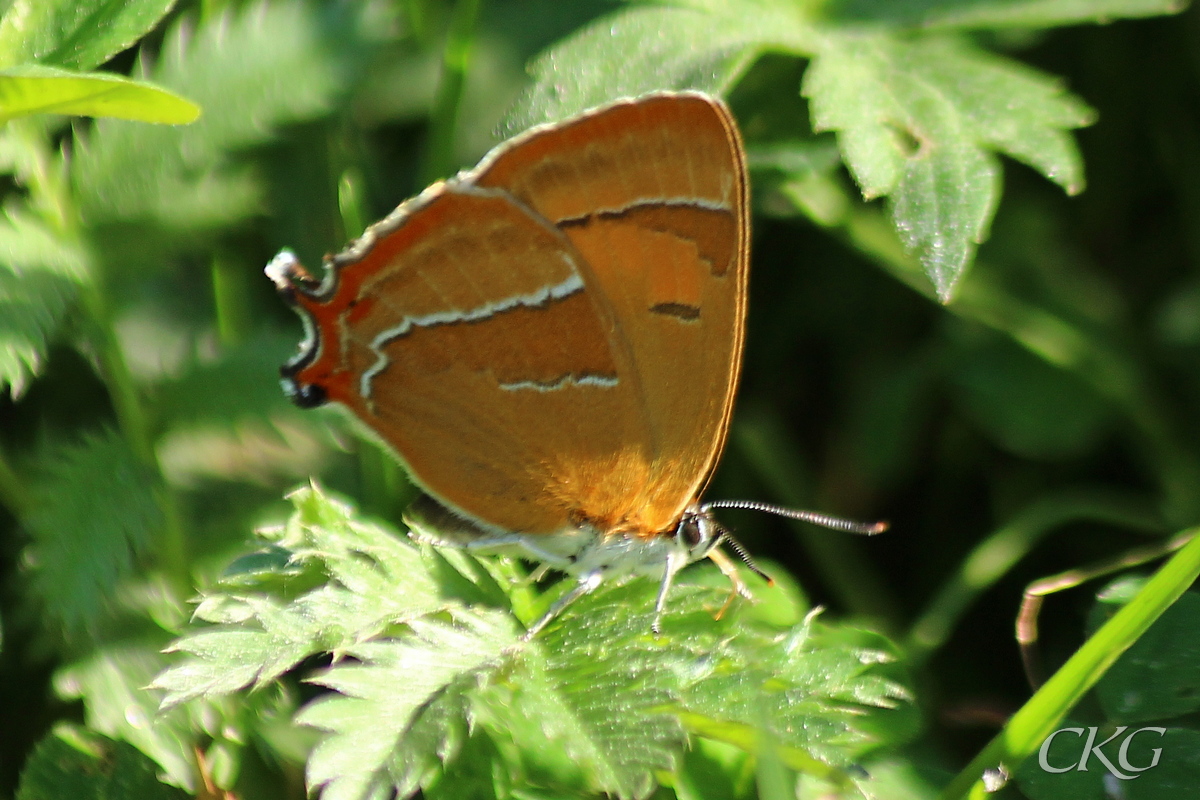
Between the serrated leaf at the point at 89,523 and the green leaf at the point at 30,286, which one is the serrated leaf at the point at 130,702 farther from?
the green leaf at the point at 30,286

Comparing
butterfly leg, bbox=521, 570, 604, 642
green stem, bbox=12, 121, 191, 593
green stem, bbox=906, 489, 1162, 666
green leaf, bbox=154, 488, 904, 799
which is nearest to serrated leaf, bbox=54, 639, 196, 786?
green stem, bbox=12, 121, 191, 593

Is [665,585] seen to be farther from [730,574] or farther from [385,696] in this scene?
[385,696]

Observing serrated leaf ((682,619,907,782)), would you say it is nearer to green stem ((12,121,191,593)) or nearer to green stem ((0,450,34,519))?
green stem ((12,121,191,593))

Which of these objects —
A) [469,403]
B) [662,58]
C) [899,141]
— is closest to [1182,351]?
[899,141]

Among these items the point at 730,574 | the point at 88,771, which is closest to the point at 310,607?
the point at 88,771

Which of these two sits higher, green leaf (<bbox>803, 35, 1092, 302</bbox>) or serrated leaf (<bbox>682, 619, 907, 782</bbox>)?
green leaf (<bbox>803, 35, 1092, 302</bbox>)

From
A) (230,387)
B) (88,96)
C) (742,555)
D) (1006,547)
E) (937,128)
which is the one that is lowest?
(1006,547)
